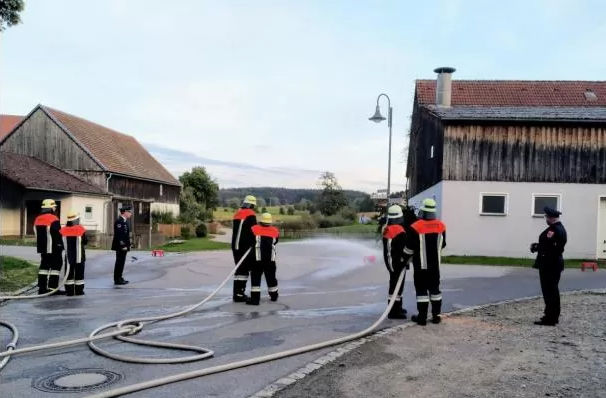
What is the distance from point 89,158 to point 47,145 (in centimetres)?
357

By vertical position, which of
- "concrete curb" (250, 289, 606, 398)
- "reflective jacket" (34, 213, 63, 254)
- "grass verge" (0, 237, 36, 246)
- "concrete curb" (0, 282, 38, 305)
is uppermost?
"reflective jacket" (34, 213, 63, 254)

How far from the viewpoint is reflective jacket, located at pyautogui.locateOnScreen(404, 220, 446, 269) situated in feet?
27.3

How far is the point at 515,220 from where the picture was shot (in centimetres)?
2202

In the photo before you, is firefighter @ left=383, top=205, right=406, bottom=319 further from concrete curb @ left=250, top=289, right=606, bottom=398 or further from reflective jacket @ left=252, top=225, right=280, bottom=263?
reflective jacket @ left=252, top=225, right=280, bottom=263

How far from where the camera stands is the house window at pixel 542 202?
72.4 ft

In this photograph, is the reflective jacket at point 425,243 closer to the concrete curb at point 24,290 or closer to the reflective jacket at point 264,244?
the reflective jacket at point 264,244

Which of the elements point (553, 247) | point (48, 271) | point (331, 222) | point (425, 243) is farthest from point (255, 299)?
point (331, 222)

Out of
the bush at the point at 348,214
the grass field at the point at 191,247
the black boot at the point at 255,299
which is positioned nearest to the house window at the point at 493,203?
the grass field at the point at 191,247

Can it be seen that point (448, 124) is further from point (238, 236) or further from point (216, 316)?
point (216, 316)

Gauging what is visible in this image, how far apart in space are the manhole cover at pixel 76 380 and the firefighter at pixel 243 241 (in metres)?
4.66

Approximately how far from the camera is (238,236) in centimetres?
1034

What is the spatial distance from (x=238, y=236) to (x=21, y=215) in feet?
80.8

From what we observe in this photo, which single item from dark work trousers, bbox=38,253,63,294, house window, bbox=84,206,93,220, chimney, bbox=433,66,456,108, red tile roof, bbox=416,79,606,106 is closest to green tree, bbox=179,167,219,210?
house window, bbox=84,206,93,220

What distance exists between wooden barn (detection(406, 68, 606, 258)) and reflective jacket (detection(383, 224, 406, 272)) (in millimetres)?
14062
